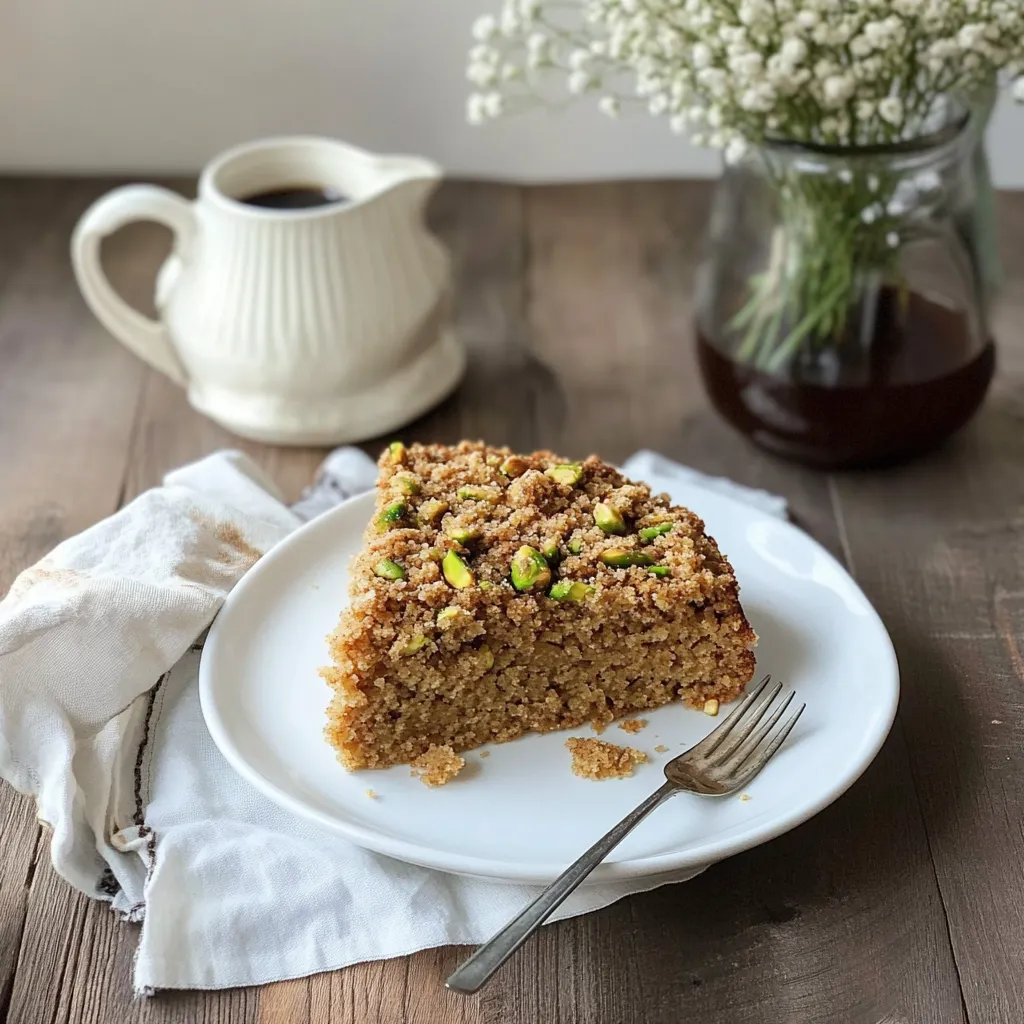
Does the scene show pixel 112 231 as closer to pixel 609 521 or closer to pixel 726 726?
pixel 609 521

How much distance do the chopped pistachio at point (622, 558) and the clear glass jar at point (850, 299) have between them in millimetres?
513

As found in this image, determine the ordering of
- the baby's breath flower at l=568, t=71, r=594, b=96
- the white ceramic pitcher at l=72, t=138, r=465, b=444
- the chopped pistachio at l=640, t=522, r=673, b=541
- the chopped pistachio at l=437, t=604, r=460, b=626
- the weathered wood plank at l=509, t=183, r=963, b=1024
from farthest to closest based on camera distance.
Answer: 1. the white ceramic pitcher at l=72, t=138, r=465, b=444
2. the baby's breath flower at l=568, t=71, r=594, b=96
3. the chopped pistachio at l=640, t=522, r=673, b=541
4. the chopped pistachio at l=437, t=604, r=460, b=626
5. the weathered wood plank at l=509, t=183, r=963, b=1024

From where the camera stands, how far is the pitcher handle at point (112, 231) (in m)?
1.75

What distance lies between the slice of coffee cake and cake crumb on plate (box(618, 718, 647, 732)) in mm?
19

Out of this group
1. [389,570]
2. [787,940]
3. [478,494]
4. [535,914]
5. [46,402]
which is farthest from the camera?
[46,402]

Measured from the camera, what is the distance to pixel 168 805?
4.07ft

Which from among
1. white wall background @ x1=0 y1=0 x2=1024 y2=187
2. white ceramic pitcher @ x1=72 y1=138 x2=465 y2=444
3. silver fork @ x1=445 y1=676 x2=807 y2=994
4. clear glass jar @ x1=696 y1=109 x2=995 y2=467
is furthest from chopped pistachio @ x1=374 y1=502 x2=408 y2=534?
white wall background @ x1=0 y1=0 x2=1024 y2=187

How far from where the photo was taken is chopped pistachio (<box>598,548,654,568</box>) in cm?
128

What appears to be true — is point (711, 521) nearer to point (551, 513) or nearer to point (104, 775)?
point (551, 513)

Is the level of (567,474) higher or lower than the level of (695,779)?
higher

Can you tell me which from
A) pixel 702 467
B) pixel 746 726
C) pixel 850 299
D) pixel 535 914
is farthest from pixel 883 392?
Result: pixel 535 914

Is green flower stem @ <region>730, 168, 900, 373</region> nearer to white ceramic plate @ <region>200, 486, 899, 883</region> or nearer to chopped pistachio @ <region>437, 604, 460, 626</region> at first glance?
white ceramic plate @ <region>200, 486, 899, 883</region>

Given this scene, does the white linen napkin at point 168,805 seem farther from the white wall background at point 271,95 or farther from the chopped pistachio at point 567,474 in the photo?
the white wall background at point 271,95

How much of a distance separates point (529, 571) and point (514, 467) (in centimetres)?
20
